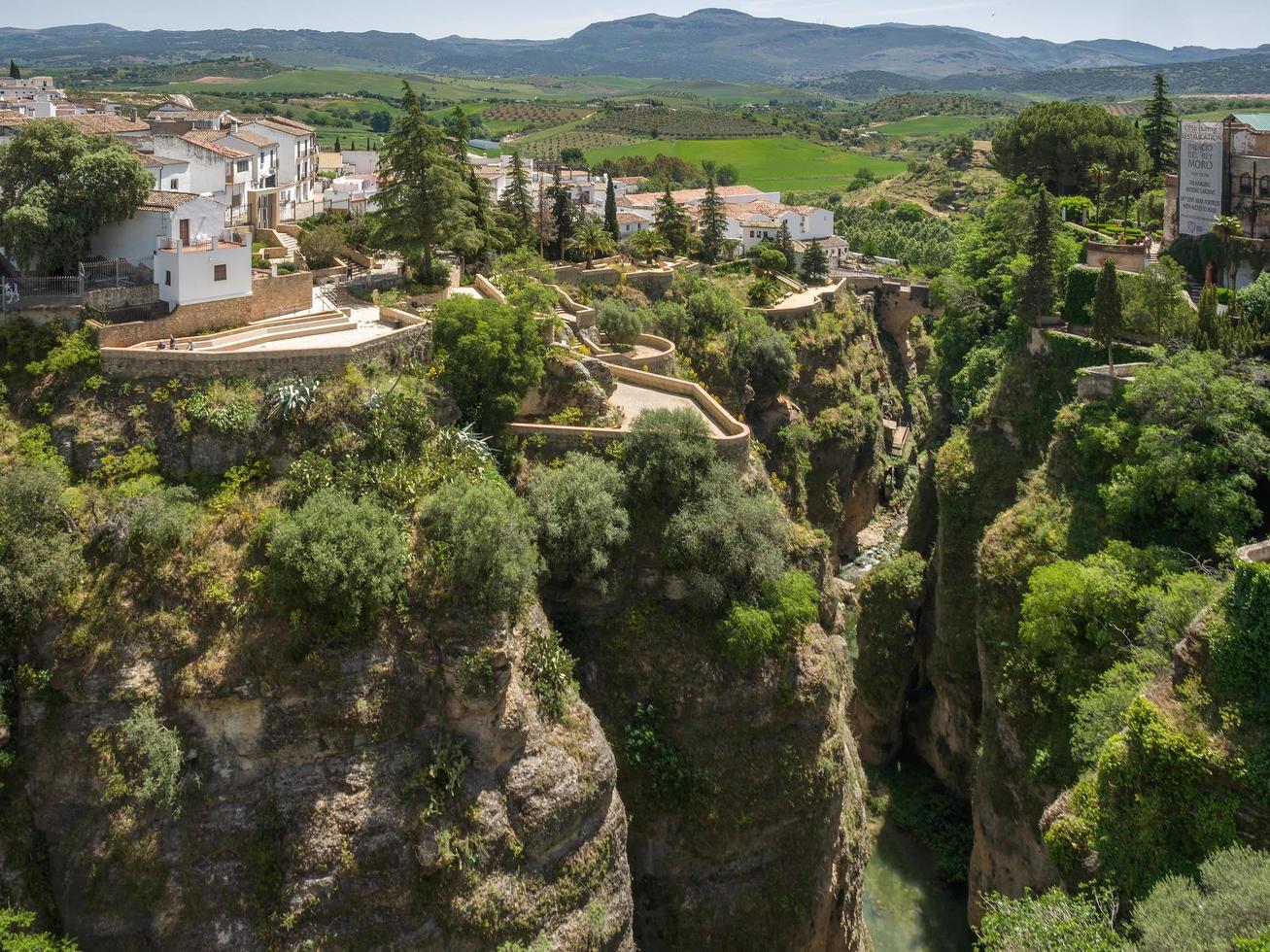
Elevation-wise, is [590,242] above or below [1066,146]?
below

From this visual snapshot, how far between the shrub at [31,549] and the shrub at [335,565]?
530 cm

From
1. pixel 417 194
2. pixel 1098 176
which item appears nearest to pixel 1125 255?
pixel 1098 176

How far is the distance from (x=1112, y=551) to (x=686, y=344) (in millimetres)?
24076

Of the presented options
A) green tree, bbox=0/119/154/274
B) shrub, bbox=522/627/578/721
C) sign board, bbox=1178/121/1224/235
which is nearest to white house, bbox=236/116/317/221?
green tree, bbox=0/119/154/274

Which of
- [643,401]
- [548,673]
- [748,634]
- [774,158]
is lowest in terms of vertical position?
[548,673]

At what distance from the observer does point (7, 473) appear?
25969mm

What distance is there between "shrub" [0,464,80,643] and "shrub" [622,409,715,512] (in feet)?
50.7

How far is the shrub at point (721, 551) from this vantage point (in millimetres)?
30250

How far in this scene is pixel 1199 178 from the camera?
1822 inches

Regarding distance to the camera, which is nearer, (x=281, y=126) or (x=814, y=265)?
(x=281, y=126)

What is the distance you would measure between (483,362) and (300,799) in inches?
553

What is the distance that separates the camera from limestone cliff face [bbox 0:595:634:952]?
23062 mm

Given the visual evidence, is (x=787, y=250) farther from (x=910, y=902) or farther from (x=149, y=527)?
(x=149, y=527)

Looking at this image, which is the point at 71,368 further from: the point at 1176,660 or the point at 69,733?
the point at 1176,660
